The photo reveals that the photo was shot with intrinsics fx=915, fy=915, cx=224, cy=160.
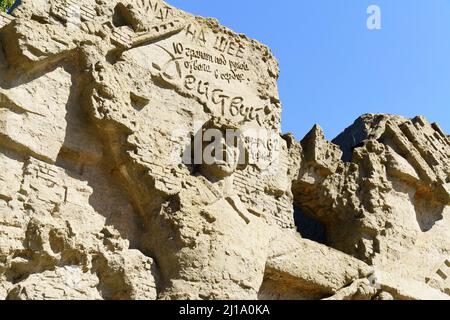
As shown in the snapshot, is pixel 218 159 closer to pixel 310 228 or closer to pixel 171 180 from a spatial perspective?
pixel 171 180

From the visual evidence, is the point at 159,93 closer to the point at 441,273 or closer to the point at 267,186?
the point at 267,186

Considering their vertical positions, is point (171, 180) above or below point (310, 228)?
below

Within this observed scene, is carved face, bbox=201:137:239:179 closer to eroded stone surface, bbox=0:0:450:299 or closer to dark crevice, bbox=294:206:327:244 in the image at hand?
eroded stone surface, bbox=0:0:450:299

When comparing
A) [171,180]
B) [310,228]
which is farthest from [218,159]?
[310,228]

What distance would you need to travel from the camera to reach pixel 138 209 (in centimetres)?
815

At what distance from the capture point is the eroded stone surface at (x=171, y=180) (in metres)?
7.51

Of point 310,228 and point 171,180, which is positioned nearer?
point 171,180

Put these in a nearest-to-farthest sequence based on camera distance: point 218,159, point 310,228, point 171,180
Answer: point 171,180
point 218,159
point 310,228

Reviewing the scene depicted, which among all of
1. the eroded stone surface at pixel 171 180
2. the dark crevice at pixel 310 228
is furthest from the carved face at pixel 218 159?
the dark crevice at pixel 310 228

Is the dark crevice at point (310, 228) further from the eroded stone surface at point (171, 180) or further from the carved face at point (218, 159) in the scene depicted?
the carved face at point (218, 159)

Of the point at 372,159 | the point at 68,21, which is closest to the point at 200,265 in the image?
the point at 68,21

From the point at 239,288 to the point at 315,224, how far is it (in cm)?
349

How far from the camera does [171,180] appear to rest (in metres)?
8.23

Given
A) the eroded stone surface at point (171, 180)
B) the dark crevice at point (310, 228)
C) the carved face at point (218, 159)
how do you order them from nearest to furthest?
the eroded stone surface at point (171, 180), the carved face at point (218, 159), the dark crevice at point (310, 228)
